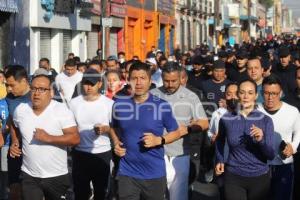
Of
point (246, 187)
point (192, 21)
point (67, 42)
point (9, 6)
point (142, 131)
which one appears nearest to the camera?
point (142, 131)

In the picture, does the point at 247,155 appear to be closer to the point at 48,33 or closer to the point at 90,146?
the point at 90,146

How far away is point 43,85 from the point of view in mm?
6336

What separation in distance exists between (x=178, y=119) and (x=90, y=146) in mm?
1123

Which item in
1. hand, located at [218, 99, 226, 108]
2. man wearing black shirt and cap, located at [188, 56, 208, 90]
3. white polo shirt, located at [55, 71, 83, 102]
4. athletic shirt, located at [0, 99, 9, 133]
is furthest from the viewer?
man wearing black shirt and cap, located at [188, 56, 208, 90]

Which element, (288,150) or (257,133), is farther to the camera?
(288,150)

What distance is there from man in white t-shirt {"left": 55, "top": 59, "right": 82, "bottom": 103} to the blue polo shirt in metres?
5.83

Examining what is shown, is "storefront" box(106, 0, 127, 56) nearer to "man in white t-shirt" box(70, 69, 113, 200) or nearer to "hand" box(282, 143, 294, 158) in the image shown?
"man in white t-shirt" box(70, 69, 113, 200)

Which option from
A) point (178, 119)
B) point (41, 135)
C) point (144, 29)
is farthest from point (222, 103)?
point (144, 29)

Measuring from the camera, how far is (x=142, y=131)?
6.20m

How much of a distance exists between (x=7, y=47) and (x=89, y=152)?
12.6 meters

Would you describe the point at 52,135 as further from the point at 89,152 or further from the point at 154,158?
the point at 89,152

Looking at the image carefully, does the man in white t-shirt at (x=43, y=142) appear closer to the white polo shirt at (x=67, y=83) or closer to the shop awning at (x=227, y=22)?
the white polo shirt at (x=67, y=83)

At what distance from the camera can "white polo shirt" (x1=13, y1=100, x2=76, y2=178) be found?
6.27 m

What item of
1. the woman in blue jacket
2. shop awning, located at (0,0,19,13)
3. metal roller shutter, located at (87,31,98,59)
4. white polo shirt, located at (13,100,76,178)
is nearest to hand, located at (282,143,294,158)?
the woman in blue jacket
